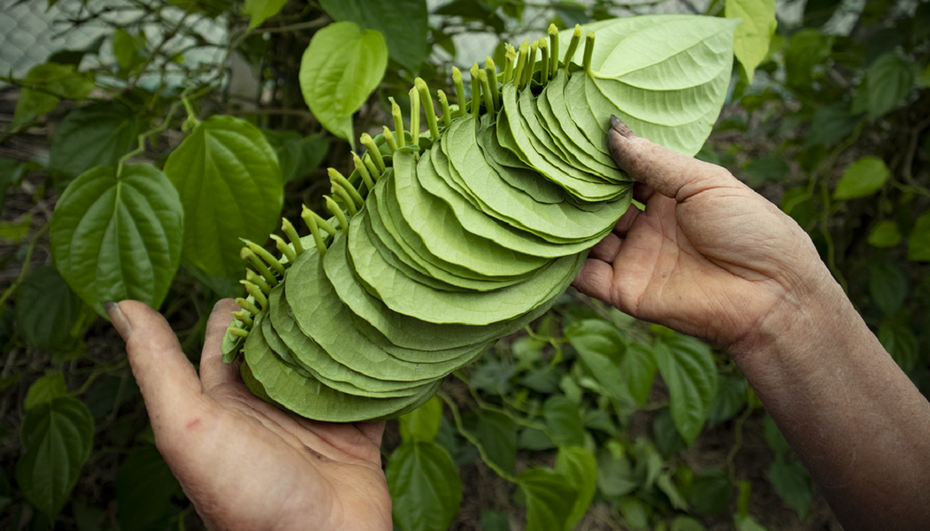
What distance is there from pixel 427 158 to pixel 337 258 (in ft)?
0.38

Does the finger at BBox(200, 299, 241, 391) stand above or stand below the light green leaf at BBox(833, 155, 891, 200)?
above

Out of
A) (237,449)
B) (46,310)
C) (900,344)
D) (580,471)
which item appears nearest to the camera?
(237,449)

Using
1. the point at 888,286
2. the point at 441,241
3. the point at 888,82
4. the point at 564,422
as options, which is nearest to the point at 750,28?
the point at 441,241

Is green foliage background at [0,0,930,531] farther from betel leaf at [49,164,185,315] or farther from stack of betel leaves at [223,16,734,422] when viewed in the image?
stack of betel leaves at [223,16,734,422]

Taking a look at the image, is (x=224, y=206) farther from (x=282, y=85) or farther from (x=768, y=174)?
(x=768, y=174)

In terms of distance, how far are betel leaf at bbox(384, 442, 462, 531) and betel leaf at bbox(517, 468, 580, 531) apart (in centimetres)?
14

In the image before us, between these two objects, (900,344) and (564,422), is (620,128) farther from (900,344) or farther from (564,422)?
(900,344)

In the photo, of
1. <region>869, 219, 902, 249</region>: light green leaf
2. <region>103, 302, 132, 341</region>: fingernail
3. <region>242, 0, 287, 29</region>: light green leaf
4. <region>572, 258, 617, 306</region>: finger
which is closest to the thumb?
<region>103, 302, 132, 341</region>: fingernail

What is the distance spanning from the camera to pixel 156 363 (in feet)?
1.44

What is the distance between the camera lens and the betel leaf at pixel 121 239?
1.58ft

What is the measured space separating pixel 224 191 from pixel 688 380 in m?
0.69

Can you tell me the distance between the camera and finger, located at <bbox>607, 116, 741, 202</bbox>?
0.46m

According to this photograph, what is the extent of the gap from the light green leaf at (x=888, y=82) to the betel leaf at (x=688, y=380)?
532 millimetres

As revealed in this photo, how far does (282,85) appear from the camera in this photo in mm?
851
